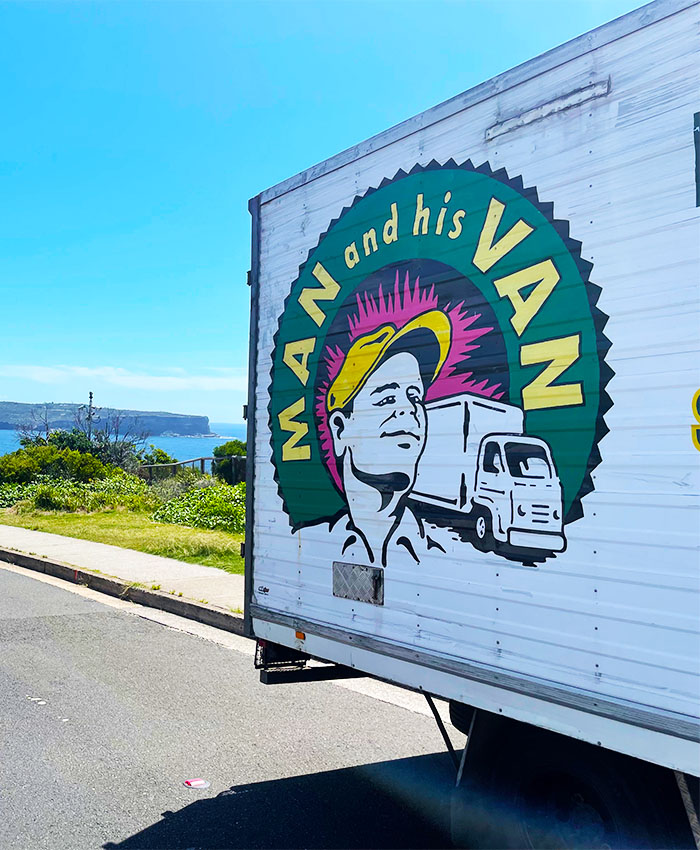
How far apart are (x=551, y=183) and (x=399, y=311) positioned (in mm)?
1026

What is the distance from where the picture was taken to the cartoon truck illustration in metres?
3.15

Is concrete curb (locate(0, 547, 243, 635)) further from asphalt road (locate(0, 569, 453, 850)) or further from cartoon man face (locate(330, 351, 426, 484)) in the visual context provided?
cartoon man face (locate(330, 351, 426, 484))

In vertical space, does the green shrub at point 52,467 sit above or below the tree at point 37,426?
below

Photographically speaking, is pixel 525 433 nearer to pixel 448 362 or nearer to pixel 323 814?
pixel 448 362

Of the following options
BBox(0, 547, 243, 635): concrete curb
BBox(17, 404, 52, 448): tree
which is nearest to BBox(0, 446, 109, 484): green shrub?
BBox(17, 404, 52, 448): tree

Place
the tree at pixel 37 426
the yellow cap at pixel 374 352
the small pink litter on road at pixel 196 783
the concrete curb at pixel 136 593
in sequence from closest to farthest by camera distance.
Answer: the yellow cap at pixel 374 352, the small pink litter on road at pixel 196 783, the concrete curb at pixel 136 593, the tree at pixel 37 426

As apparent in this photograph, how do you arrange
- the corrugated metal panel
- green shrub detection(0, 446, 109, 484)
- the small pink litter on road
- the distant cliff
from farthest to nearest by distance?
the distant cliff < green shrub detection(0, 446, 109, 484) < the small pink litter on road < the corrugated metal panel

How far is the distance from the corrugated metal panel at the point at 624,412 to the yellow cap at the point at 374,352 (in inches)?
30.6

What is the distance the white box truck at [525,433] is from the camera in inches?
109

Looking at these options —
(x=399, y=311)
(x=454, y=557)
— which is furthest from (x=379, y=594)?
(x=399, y=311)

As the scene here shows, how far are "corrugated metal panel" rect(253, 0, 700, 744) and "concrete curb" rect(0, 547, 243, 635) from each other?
5687 millimetres

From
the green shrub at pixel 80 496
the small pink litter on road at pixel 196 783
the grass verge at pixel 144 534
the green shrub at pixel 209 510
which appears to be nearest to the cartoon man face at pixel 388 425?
the small pink litter on road at pixel 196 783

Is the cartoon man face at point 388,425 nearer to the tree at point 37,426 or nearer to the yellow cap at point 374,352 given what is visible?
the yellow cap at point 374,352

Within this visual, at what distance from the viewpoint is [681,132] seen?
111 inches
